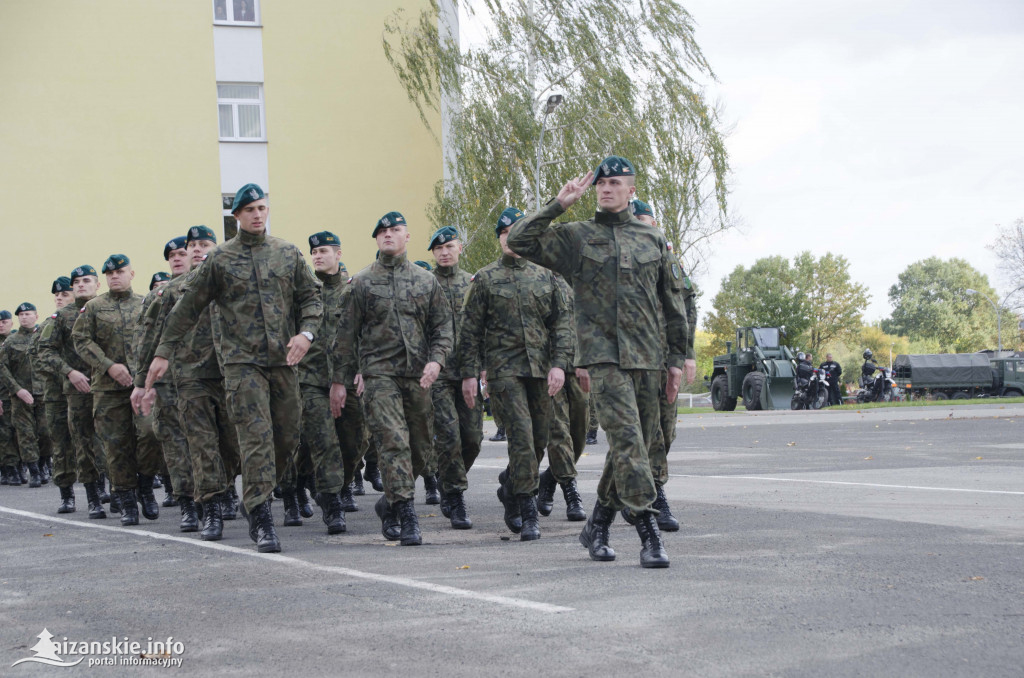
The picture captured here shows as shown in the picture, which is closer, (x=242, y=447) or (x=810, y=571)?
(x=810, y=571)

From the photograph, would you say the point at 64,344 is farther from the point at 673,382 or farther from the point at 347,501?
the point at 673,382

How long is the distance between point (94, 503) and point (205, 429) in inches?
107

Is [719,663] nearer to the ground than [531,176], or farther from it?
nearer to the ground

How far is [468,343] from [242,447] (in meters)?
1.67

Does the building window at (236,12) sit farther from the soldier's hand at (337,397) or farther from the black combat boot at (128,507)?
the soldier's hand at (337,397)

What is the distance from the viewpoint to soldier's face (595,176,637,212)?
632 centimetres

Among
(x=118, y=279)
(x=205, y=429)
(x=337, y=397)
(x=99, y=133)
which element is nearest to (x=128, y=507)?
(x=205, y=429)

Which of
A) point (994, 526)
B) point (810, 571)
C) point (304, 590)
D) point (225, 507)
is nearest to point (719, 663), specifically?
point (810, 571)

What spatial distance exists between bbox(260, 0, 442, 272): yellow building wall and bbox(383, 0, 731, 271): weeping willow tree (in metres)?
1.04

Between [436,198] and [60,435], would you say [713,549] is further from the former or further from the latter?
[436,198]

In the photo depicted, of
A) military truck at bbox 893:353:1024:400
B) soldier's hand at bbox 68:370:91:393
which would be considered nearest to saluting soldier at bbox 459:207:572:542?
soldier's hand at bbox 68:370:91:393

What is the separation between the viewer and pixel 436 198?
31.3 m

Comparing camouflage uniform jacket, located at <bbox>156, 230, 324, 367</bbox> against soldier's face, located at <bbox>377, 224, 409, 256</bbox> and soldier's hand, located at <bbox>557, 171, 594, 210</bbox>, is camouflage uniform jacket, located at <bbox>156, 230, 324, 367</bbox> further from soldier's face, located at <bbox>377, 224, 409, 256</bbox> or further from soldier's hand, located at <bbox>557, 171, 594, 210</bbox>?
soldier's hand, located at <bbox>557, 171, 594, 210</bbox>

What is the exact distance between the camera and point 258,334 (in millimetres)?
7426
